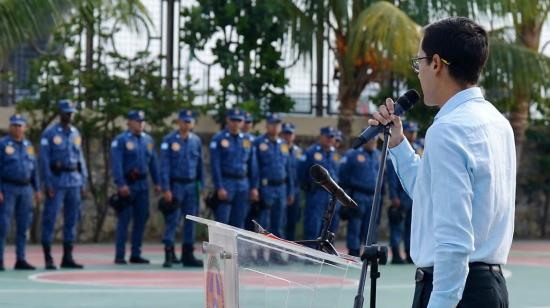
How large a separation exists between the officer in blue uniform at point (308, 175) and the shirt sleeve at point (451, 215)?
499 inches

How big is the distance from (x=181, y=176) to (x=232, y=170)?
67 centimetres

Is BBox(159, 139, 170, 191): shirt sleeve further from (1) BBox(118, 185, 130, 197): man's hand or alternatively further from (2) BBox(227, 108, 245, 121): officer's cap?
(2) BBox(227, 108, 245, 121): officer's cap

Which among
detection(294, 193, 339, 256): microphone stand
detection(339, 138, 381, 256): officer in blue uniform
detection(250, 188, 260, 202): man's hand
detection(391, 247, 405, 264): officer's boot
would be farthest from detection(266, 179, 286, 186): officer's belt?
detection(294, 193, 339, 256): microphone stand

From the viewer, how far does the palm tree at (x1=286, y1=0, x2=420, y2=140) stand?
17875 millimetres

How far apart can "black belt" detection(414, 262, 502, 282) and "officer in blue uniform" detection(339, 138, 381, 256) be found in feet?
39.7

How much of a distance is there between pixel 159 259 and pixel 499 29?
7.26 metres

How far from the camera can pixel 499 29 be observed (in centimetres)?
2014

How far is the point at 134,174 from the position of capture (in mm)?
14969

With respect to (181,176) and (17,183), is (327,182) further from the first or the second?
(181,176)

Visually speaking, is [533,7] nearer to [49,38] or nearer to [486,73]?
[486,73]

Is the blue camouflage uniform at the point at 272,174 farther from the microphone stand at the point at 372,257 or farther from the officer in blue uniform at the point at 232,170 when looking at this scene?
the microphone stand at the point at 372,257

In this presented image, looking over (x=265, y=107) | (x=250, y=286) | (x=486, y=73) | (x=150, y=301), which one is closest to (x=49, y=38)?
(x=265, y=107)

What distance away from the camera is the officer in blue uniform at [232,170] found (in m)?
15.0

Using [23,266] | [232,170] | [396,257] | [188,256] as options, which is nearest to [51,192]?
[23,266]
